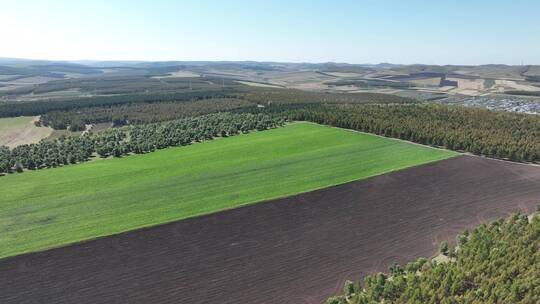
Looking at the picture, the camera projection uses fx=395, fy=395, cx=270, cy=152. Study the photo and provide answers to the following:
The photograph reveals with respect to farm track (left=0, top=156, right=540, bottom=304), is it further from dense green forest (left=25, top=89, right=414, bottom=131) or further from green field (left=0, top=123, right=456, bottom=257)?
dense green forest (left=25, top=89, right=414, bottom=131)

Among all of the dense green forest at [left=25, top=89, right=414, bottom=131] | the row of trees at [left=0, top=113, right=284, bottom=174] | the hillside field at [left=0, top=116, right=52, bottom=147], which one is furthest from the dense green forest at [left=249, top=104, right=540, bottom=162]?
the hillside field at [left=0, top=116, right=52, bottom=147]

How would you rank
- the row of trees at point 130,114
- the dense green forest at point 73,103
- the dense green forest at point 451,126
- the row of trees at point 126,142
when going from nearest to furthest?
the dense green forest at point 451,126 → the row of trees at point 126,142 → the row of trees at point 130,114 → the dense green forest at point 73,103

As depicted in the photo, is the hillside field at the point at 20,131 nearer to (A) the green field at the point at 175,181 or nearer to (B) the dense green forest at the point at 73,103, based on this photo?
(B) the dense green forest at the point at 73,103

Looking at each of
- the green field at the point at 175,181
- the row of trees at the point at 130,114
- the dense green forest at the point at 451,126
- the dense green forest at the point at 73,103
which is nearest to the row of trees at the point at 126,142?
the green field at the point at 175,181

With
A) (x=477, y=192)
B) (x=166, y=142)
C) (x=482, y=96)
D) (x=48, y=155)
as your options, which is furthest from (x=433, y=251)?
(x=482, y=96)

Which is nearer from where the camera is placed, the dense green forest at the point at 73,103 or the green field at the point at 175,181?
Result: the green field at the point at 175,181

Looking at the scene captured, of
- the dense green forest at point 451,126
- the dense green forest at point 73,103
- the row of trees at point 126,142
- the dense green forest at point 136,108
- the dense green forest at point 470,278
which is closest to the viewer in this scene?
the dense green forest at point 470,278

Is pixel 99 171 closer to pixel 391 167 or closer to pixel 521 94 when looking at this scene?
pixel 391 167

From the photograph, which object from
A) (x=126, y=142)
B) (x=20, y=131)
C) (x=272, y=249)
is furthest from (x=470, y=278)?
(x=20, y=131)

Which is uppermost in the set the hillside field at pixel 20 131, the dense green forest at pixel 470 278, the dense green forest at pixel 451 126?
the dense green forest at pixel 451 126
